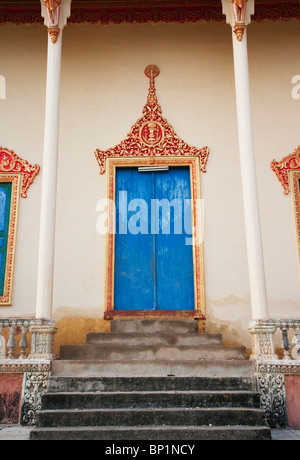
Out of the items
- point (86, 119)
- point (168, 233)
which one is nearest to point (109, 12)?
point (86, 119)

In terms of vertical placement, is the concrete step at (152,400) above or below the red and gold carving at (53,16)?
below

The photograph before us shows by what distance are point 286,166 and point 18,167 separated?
146 inches

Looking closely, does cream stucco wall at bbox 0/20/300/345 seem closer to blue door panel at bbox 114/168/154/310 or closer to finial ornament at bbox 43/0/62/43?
blue door panel at bbox 114/168/154/310

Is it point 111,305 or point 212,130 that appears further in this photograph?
point 212,130

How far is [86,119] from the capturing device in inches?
261

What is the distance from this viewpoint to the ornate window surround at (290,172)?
6.25 metres

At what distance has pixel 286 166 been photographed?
632 cm

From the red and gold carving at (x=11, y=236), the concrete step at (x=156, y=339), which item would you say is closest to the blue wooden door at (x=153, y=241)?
the concrete step at (x=156, y=339)

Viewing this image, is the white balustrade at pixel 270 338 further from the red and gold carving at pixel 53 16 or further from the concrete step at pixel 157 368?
the red and gold carving at pixel 53 16

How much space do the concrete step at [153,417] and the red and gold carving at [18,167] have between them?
340 centimetres

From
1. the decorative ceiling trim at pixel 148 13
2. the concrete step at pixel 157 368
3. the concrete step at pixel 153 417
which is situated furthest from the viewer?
the decorative ceiling trim at pixel 148 13

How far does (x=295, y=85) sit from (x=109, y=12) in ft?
9.68

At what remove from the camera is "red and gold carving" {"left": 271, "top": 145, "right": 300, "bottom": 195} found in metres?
6.27

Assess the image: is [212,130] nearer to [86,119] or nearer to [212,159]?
[212,159]
